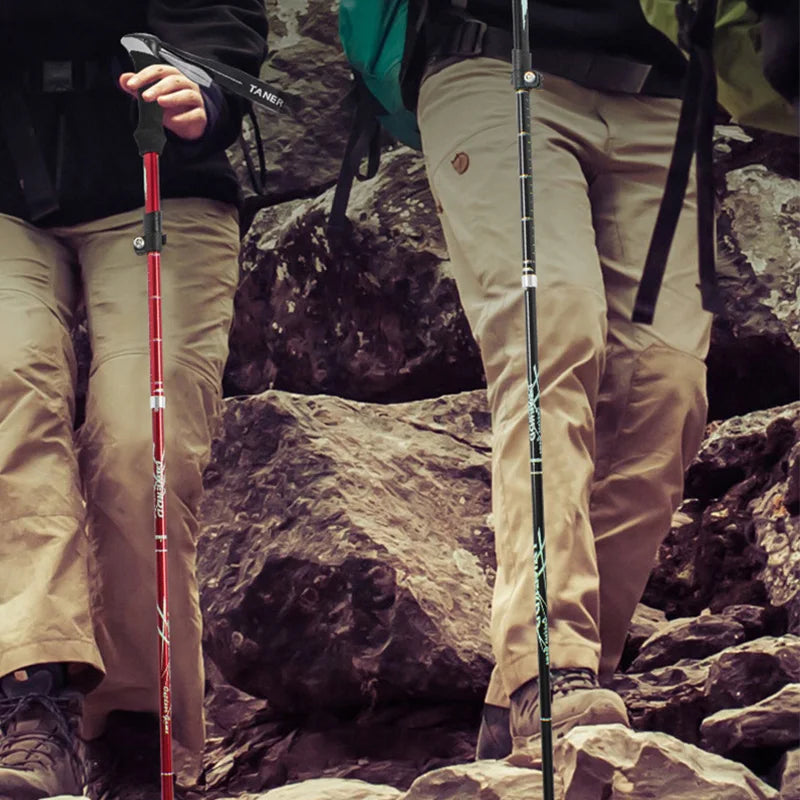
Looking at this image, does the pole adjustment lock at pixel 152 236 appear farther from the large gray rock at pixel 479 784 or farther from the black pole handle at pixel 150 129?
the large gray rock at pixel 479 784

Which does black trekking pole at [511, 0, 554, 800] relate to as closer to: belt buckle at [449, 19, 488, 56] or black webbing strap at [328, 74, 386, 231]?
belt buckle at [449, 19, 488, 56]

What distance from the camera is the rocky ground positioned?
2.42 meters

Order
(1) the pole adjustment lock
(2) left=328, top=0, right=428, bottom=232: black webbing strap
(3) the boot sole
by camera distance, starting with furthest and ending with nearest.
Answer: (2) left=328, top=0, right=428, bottom=232: black webbing strap < (1) the pole adjustment lock < (3) the boot sole

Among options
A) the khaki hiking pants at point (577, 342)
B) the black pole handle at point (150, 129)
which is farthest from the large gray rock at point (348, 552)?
the black pole handle at point (150, 129)

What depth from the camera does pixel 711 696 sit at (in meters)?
2.37

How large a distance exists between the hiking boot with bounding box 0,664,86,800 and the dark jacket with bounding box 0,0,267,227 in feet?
2.68

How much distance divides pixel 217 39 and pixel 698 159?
88 centimetres

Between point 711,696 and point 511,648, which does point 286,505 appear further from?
point 711,696

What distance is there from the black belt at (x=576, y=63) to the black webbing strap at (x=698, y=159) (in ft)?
0.23

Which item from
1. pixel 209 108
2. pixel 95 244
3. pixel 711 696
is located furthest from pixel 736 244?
pixel 95 244

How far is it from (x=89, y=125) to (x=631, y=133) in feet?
A: 3.18

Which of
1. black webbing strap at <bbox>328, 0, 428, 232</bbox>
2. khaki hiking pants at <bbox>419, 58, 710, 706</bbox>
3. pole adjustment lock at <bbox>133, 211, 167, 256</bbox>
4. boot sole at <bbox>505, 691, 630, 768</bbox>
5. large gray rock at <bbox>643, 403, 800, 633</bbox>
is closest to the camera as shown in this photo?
boot sole at <bbox>505, 691, 630, 768</bbox>

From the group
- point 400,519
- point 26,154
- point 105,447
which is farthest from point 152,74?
point 400,519

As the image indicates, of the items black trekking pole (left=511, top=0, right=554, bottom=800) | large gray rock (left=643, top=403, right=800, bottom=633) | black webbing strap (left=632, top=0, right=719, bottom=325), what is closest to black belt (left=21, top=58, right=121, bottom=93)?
black trekking pole (left=511, top=0, right=554, bottom=800)
